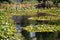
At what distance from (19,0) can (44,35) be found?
34320 mm

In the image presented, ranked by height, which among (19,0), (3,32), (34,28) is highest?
(3,32)

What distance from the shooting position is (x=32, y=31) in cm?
1777

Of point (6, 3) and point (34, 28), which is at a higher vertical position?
point (34, 28)

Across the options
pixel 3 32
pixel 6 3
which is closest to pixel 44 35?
pixel 3 32

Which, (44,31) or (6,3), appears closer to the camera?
(44,31)

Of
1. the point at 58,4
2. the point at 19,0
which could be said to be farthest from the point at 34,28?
the point at 19,0

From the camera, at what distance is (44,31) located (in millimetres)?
17734

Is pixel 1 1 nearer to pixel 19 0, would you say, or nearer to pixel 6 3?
pixel 6 3

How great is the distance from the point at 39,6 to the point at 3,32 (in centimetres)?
2771

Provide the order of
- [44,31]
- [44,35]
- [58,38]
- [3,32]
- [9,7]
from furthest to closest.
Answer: [9,7] → [44,31] → [44,35] → [58,38] → [3,32]

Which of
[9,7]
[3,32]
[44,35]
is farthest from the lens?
[9,7]

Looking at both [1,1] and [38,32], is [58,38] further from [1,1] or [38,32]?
[1,1]

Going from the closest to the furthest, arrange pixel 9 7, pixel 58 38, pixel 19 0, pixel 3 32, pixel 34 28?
Result: 1. pixel 3 32
2. pixel 58 38
3. pixel 34 28
4. pixel 9 7
5. pixel 19 0

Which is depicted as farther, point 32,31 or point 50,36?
point 32,31
